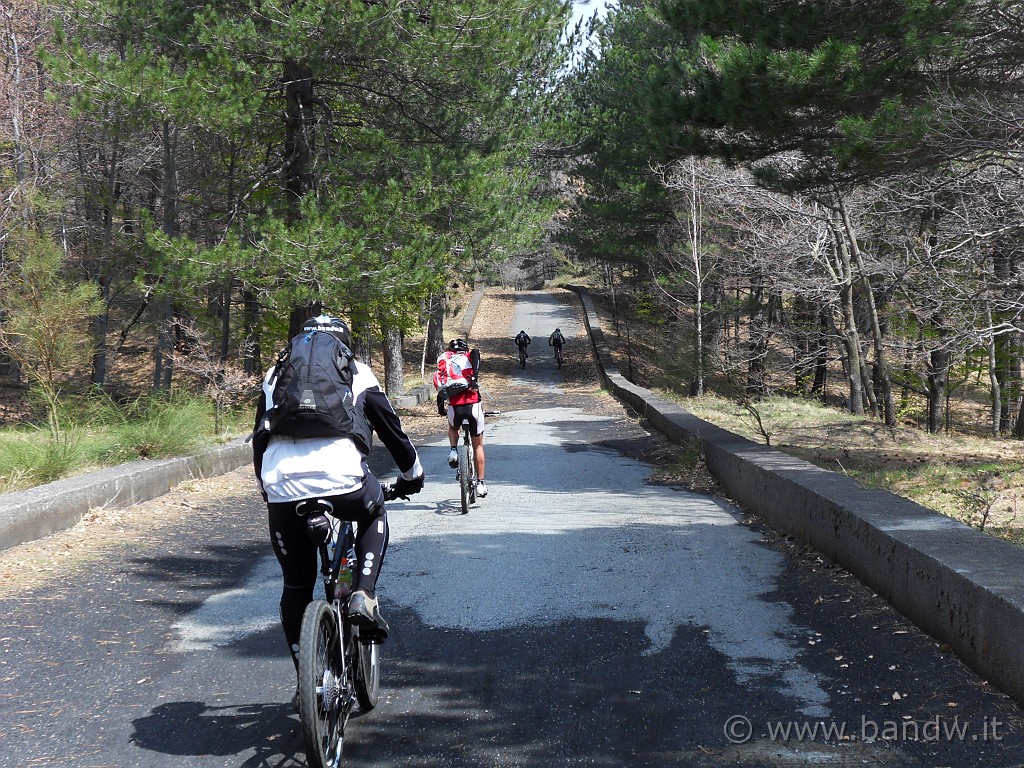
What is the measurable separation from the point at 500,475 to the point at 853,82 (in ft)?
21.3

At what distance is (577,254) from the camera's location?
3775 cm

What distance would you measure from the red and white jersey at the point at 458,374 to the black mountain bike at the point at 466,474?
387 mm

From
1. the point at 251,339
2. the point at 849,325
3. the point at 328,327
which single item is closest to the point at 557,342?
the point at 251,339

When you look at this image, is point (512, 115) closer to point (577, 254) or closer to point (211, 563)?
point (211, 563)

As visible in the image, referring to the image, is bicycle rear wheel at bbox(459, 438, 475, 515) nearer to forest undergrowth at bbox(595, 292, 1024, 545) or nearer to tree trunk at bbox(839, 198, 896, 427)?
forest undergrowth at bbox(595, 292, 1024, 545)

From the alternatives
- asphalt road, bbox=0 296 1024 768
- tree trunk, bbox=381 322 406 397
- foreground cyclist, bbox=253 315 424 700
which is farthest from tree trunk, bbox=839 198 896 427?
foreground cyclist, bbox=253 315 424 700

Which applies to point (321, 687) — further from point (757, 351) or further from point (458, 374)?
point (757, 351)

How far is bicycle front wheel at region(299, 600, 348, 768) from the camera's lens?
3330 millimetres

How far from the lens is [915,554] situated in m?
5.15

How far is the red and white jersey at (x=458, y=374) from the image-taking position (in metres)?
10.2

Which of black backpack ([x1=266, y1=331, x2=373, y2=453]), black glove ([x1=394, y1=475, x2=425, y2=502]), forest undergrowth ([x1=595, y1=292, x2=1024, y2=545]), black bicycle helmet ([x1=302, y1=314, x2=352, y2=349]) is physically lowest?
forest undergrowth ([x1=595, y1=292, x2=1024, y2=545])

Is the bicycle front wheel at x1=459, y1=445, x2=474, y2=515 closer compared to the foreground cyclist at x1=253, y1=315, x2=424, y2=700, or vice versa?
the foreground cyclist at x1=253, y1=315, x2=424, y2=700

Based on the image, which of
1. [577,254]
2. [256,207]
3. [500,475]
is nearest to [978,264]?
[500,475]

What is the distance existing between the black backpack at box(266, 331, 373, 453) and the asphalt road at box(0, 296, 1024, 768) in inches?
51.0
